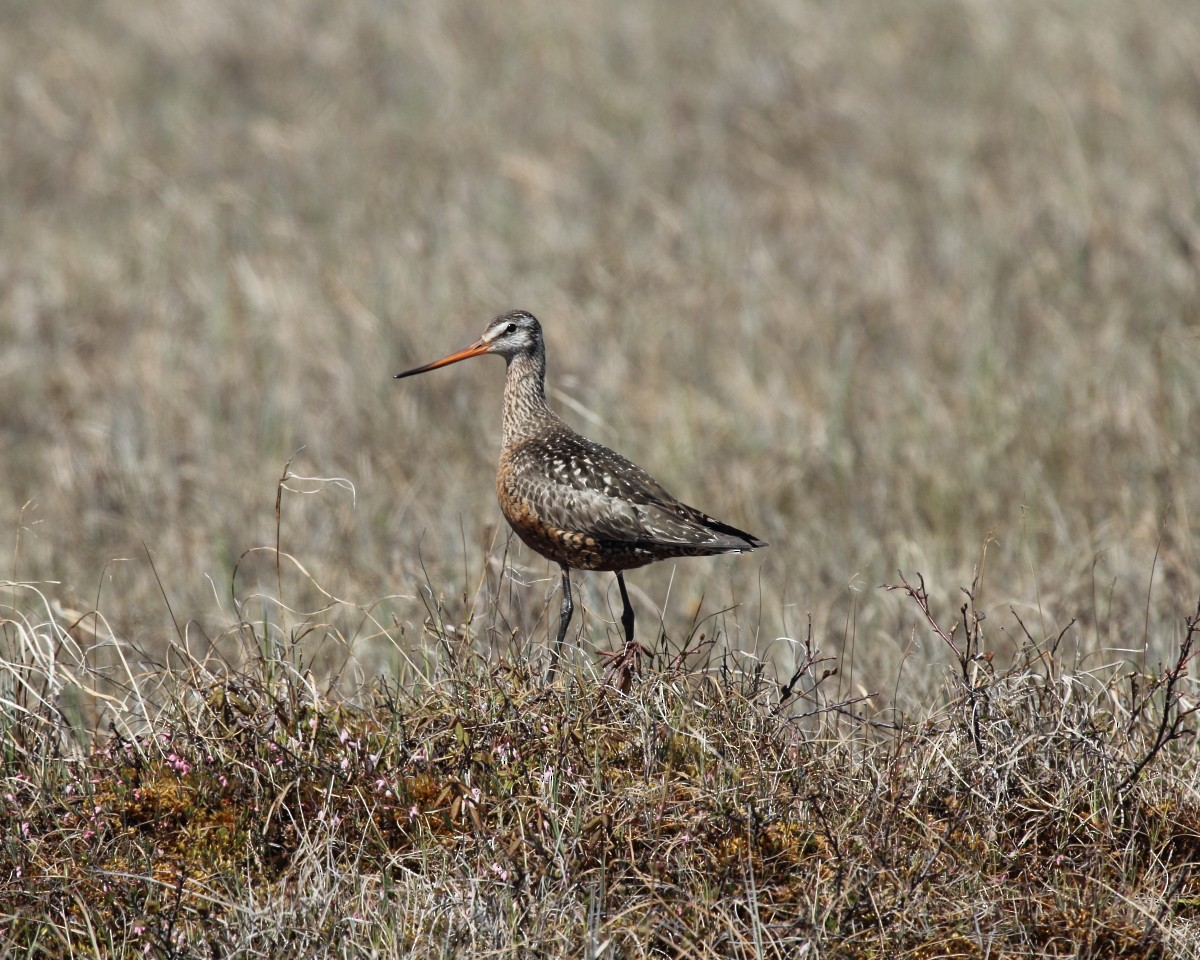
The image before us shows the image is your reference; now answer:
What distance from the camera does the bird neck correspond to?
18.3ft

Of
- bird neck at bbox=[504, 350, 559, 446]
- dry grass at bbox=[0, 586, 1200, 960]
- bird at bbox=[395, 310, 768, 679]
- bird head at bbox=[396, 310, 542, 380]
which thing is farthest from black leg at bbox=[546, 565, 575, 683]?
bird head at bbox=[396, 310, 542, 380]

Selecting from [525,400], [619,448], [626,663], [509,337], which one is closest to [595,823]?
A: [626,663]

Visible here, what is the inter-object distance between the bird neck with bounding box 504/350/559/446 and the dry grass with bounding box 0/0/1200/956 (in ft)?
0.84

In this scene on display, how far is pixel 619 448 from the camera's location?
785cm

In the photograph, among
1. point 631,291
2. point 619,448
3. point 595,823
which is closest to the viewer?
point 595,823

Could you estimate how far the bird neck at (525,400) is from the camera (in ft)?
18.3

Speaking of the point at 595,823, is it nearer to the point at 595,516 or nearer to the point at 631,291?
the point at 595,516

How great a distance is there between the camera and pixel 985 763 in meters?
3.83

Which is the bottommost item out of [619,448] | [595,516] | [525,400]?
[619,448]

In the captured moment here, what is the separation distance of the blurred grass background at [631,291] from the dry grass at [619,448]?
0.04 m

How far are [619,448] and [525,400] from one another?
7.31ft

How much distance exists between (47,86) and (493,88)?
12.4ft

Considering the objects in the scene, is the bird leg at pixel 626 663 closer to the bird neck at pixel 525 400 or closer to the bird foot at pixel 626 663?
the bird foot at pixel 626 663

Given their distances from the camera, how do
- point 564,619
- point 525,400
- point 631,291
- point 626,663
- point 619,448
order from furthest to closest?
1. point 631,291
2. point 619,448
3. point 525,400
4. point 564,619
5. point 626,663
